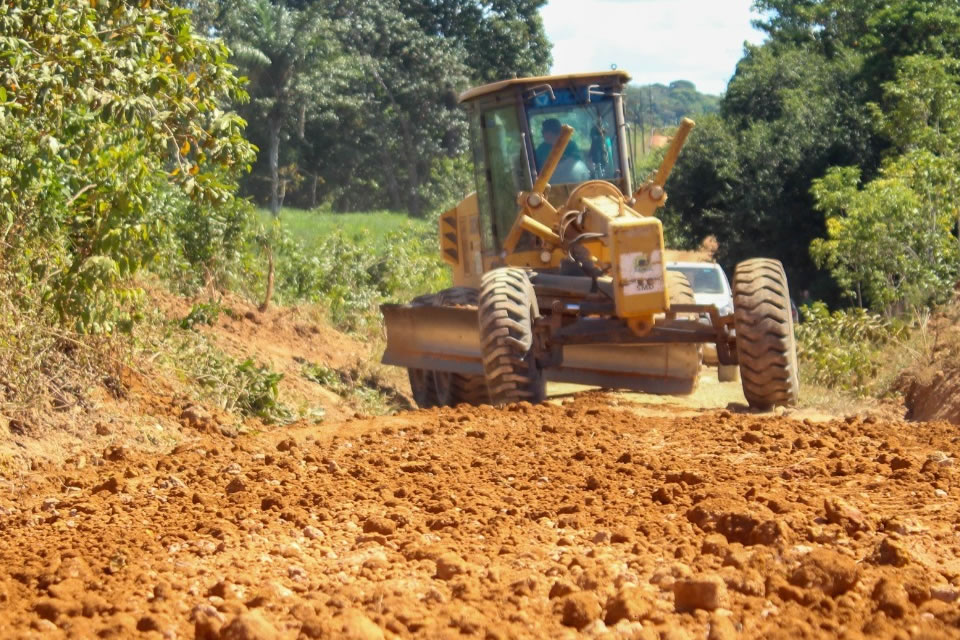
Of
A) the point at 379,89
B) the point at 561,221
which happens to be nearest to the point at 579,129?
the point at 561,221

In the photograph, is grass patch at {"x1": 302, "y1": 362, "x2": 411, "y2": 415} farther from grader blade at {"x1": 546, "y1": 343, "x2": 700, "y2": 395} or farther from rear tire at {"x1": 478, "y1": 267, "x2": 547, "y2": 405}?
rear tire at {"x1": 478, "y1": 267, "x2": 547, "y2": 405}

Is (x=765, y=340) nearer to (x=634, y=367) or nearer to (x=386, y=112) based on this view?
(x=634, y=367)

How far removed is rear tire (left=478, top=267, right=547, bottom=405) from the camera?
10195mm

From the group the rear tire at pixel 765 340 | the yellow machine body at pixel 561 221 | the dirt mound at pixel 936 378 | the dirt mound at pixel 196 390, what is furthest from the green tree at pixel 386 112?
the rear tire at pixel 765 340

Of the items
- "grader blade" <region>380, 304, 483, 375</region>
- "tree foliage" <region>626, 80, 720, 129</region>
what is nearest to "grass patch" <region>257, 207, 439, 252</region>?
"grader blade" <region>380, 304, 483, 375</region>

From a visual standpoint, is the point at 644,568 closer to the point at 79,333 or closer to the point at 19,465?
the point at 19,465

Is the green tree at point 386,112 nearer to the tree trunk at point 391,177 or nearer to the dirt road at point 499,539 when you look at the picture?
the tree trunk at point 391,177

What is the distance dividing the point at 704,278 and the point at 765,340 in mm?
8339

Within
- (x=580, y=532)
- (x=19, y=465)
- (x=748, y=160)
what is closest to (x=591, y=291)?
(x=19, y=465)

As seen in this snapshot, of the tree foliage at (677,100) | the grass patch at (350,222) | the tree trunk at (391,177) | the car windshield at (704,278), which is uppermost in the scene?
the tree foliage at (677,100)

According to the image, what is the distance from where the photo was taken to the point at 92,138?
27.6ft

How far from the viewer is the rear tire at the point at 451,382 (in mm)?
12453

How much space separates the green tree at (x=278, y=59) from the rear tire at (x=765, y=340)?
104 ft

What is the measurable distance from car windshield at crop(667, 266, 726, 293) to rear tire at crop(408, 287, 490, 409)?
5752 mm
